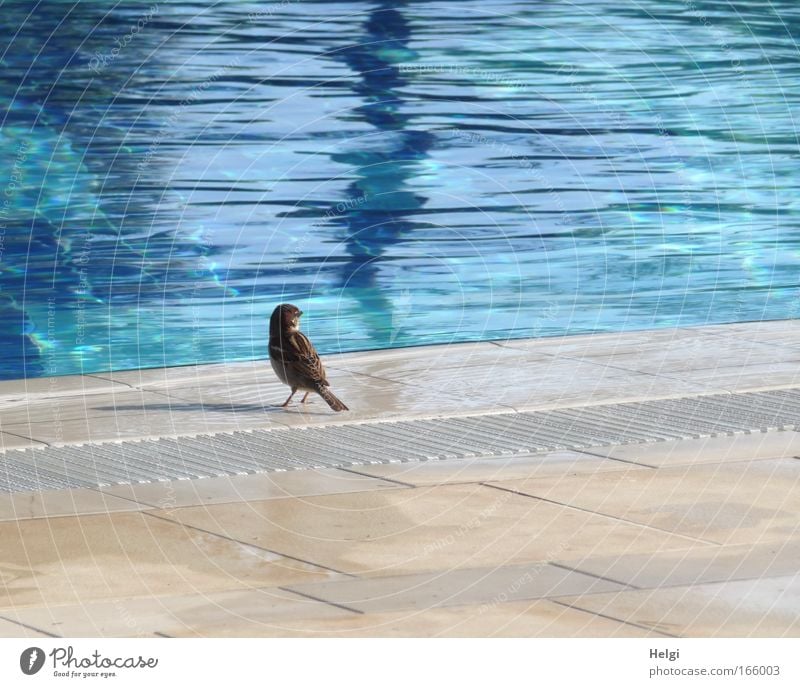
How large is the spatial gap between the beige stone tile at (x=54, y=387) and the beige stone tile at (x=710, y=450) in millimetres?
3738

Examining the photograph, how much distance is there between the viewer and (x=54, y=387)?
1020 centimetres

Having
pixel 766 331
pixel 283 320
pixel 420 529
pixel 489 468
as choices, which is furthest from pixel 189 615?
pixel 766 331

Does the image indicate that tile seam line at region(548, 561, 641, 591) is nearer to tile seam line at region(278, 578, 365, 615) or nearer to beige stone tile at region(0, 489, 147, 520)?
tile seam line at region(278, 578, 365, 615)

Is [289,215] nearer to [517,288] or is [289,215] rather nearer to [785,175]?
[517,288]

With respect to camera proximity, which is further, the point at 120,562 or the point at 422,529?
the point at 422,529

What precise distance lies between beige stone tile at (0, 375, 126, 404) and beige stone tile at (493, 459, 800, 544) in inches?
147

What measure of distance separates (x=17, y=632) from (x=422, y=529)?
1966 mm

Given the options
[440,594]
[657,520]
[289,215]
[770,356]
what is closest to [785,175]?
[289,215]

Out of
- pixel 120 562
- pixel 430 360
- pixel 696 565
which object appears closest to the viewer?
pixel 696 565

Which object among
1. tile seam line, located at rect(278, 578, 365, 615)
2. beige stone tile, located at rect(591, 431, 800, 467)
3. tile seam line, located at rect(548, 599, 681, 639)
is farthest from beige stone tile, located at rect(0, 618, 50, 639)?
beige stone tile, located at rect(591, 431, 800, 467)

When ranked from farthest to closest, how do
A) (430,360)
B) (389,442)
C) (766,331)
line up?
(766,331) → (430,360) → (389,442)

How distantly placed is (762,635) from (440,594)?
1.21m

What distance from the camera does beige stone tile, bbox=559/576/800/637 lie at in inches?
205

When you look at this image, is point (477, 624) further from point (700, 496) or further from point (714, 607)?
point (700, 496)
